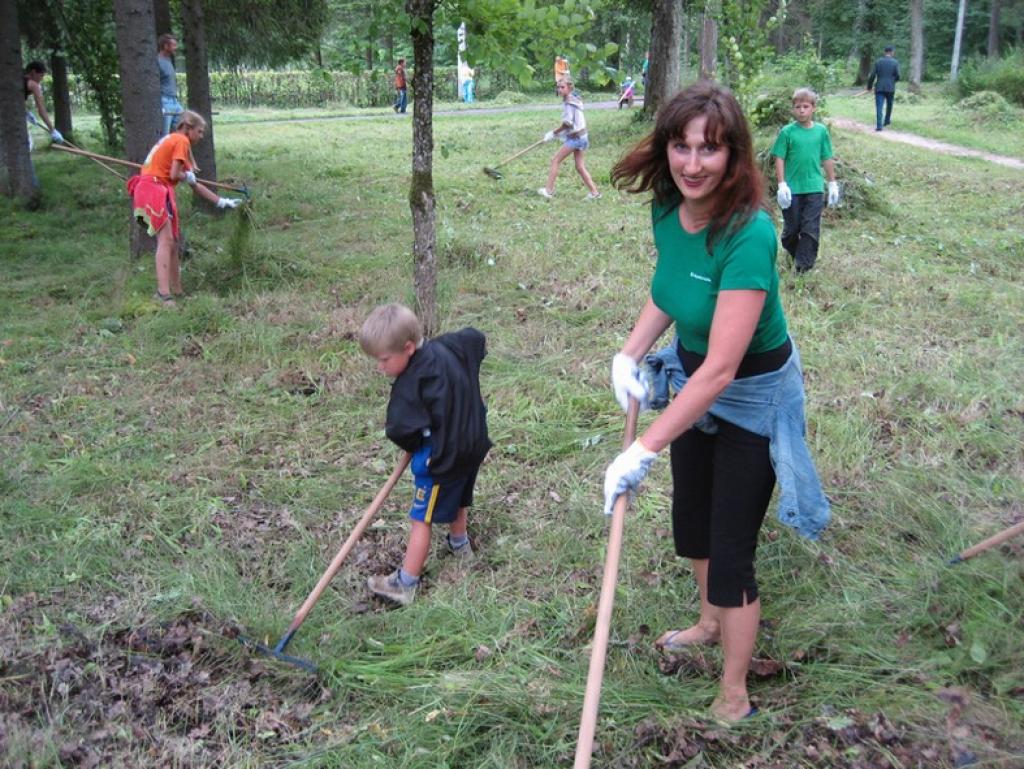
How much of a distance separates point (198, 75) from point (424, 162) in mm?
5954

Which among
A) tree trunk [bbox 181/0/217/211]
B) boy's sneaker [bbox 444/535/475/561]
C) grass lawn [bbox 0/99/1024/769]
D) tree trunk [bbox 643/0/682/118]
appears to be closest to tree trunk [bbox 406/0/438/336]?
grass lawn [bbox 0/99/1024/769]

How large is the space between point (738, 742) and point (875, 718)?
40 centimetres

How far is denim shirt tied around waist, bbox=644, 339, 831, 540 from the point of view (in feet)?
8.02

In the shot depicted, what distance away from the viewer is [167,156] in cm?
697

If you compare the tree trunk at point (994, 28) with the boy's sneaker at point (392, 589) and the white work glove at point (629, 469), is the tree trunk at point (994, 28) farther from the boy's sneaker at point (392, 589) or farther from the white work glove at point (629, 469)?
the white work glove at point (629, 469)

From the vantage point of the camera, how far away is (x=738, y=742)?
2582 millimetres

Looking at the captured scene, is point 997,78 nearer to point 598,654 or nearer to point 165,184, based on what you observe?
point 165,184

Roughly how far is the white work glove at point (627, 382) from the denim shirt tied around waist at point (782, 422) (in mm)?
289

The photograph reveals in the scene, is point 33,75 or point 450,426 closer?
point 450,426

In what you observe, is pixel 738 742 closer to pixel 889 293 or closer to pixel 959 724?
pixel 959 724

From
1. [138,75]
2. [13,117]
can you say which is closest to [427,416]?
[138,75]

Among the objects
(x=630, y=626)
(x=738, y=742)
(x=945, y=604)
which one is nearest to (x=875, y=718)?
(x=738, y=742)

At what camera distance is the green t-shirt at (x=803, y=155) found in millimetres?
7188

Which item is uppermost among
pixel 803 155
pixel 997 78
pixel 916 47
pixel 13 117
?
pixel 916 47
